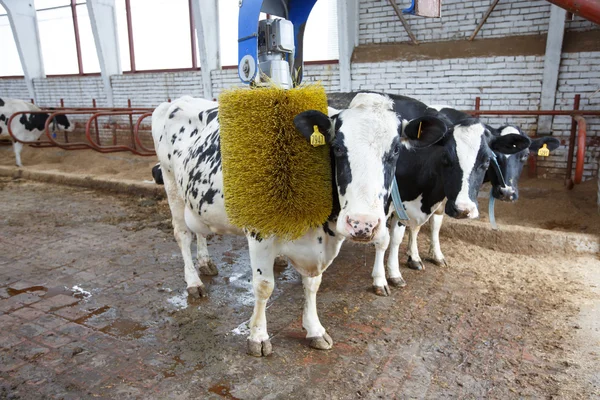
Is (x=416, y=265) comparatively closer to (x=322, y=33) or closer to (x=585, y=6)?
(x=585, y=6)

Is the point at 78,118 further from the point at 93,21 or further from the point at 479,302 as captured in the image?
the point at 479,302

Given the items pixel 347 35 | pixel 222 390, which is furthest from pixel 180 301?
pixel 347 35

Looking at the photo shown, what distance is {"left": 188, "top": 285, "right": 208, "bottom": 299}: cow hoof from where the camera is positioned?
354 cm

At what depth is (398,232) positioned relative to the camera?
390 cm

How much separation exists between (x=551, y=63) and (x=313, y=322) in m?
5.36

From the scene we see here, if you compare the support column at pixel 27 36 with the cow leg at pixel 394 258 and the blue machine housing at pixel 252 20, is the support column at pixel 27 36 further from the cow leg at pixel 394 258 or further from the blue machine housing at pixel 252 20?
the cow leg at pixel 394 258

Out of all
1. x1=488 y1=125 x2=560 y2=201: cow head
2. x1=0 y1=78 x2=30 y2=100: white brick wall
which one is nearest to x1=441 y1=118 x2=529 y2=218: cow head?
x1=488 y1=125 x2=560 y2=201: cow head

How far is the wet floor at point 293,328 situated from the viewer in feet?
8.01

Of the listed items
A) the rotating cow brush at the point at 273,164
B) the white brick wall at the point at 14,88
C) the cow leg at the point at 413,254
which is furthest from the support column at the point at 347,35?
the white brick wall at the point at 14,88

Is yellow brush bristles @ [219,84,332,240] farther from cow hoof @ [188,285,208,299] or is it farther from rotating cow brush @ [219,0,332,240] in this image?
cow hoof @ [188,285,208,299]

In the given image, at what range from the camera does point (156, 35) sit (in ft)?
34.8

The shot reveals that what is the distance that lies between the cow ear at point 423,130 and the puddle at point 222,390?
1620 millimetres

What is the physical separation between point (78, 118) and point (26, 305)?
31.8ft

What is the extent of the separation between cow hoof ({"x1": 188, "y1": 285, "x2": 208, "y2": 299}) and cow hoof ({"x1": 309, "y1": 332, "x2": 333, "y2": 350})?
112 cm
